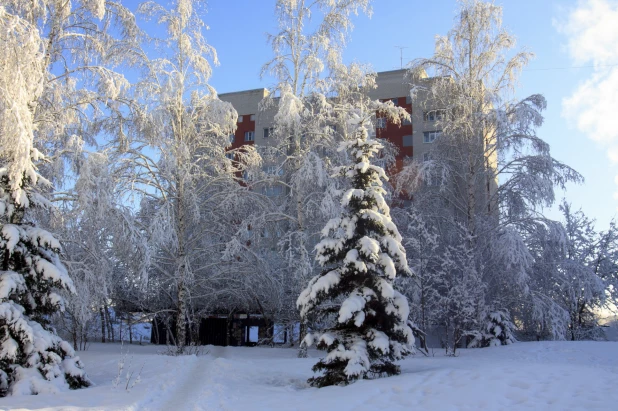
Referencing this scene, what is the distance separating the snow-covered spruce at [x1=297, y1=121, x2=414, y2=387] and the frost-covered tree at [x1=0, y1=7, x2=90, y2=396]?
468 cm

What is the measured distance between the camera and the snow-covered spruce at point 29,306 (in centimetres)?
859

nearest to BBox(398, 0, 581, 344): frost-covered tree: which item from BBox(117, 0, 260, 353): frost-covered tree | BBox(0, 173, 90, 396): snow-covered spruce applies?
BBox(117, 0, 260, 353): frost-covered tree

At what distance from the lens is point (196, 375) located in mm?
11703

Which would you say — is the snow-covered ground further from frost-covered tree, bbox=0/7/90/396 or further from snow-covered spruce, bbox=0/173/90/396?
frost-covered tree, bbox=0/7/90/396

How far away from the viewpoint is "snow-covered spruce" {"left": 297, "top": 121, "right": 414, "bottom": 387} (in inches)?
401

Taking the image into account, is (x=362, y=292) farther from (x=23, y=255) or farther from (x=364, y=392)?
(x=23, y=255)

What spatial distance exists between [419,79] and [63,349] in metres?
19.6

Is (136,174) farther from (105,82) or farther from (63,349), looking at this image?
(63,349)

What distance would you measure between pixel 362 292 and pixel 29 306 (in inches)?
250

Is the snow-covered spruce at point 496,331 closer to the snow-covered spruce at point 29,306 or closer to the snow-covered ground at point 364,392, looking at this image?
the snow-covered ground at point 364,392

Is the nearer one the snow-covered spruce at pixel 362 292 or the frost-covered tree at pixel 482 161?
the snow-covered spruce at pixel 362 292

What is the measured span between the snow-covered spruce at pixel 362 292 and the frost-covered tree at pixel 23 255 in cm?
468

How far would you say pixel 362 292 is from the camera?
10.6 meters

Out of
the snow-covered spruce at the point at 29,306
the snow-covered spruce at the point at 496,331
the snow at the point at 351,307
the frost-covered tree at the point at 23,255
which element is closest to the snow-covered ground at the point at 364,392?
the snow-covered spruce at the point at 29,306
